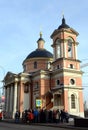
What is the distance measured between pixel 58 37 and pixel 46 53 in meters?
9.30

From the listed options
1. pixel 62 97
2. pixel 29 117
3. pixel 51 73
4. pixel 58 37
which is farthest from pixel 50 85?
pixel 29 117

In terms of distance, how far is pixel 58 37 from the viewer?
48656 millimetres

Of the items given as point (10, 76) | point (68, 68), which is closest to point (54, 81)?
point (68, 68)

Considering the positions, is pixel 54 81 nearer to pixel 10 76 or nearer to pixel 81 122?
pixel 10 76

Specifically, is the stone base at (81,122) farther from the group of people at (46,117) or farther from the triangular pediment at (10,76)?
the triangular pediment at (10,76)

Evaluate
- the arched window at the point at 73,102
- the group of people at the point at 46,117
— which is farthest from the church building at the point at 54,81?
the group of people at the point at 46,117

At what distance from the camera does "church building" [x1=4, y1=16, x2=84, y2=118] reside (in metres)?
45.2

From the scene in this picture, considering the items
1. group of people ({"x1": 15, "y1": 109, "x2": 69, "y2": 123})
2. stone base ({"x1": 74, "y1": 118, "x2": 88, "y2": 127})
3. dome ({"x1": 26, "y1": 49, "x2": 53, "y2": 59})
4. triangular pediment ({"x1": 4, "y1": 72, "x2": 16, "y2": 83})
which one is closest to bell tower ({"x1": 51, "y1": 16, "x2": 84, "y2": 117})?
dome ({"x1": 26, "y1": 49, "x2": 53, "y2": 59})

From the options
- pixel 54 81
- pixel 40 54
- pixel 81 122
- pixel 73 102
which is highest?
pixel 40 54

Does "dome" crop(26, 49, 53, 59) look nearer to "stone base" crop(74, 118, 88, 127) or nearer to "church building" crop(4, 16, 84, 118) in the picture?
"church building" crop(4, 16, 84, 118)

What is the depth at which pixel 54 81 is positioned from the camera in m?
48.1

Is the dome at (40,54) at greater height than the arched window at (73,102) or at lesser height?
greater

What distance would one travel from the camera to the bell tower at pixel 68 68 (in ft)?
147

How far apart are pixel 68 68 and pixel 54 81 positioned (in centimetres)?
399
